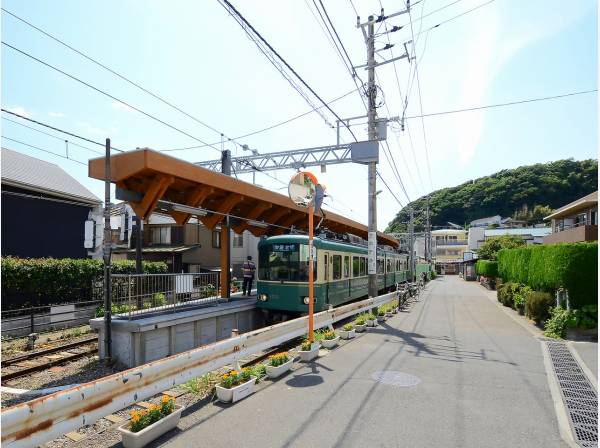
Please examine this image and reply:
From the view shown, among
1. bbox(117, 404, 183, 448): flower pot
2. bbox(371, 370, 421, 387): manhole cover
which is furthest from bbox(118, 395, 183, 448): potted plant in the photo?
bbox(371, 370, 421, 387): manhole cover

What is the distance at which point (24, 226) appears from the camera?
15.6 m

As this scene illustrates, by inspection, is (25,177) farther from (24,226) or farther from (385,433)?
(385,433)

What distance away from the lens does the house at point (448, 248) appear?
266 ft

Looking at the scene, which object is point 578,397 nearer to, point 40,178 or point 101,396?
point 101,396

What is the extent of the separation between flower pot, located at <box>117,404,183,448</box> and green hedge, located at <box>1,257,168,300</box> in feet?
36.4

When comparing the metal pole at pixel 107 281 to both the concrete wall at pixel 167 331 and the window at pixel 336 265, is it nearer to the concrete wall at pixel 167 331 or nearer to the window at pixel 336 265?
the concrete wall at pixel 167 331

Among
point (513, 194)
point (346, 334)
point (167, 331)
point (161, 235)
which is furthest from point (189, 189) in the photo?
point (513, 194)

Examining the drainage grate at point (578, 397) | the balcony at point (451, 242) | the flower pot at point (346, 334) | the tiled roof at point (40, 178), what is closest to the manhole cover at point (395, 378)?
the drainage grate at point (578, 397)

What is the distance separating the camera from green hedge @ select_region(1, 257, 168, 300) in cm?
1220

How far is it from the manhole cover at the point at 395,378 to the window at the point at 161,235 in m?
22.7

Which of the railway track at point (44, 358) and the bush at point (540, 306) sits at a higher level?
the bush at point (540, 306)

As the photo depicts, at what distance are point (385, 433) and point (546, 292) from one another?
10.8 meters

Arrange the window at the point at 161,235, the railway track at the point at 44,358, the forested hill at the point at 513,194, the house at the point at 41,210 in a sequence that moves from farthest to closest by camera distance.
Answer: the forested hill at the point at 513,194 → the window at the point at 161,235 → the house at the point at 41,210 → the railway track at the point at 44,358

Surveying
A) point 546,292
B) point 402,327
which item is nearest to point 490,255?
point 546,292
